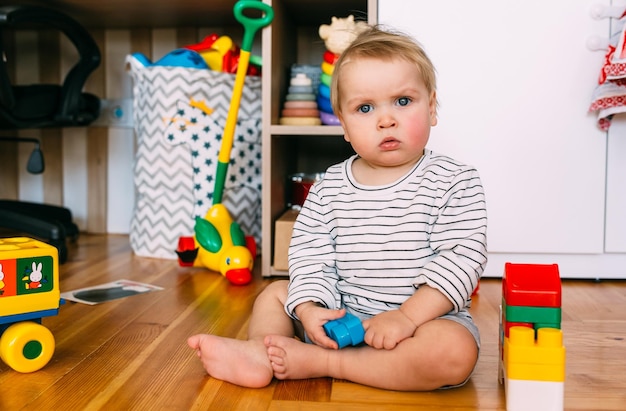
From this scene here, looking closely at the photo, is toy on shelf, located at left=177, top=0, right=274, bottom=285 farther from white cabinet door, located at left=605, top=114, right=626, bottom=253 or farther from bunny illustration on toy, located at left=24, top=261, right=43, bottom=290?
white cabinet door, located at left=605, top=114, right=626, bottom=253

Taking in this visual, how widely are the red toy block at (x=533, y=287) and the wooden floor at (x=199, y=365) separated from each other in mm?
131

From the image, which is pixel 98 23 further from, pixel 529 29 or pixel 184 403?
pixel 184 403

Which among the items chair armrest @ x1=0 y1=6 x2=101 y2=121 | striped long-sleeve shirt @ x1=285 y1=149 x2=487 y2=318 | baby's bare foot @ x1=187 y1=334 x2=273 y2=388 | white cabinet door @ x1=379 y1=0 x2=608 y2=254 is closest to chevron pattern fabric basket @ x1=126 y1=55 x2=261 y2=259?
chair armrest @ x1=0 y1=6 x2=101 y2=121

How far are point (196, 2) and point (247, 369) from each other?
1.19m

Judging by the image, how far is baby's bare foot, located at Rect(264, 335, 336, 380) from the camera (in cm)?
86

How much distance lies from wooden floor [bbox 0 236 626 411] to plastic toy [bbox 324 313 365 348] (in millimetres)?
59

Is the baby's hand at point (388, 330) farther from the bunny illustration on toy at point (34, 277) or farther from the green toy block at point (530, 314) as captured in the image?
the bunny illustration on toy at point (34, 277)

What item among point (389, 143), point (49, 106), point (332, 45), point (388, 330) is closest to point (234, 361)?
point (388, 330)

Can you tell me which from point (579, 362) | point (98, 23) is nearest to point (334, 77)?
point (579, 362)

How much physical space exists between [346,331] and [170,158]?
1.03 metres

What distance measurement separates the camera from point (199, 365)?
93 cm

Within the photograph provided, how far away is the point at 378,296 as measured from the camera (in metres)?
0.94

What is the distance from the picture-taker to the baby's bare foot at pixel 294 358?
86 cm

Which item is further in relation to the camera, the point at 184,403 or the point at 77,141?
the point at 77,141
